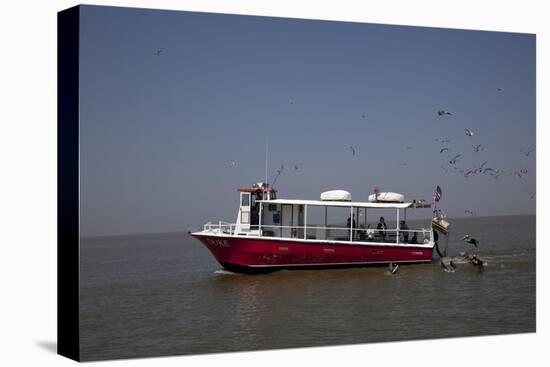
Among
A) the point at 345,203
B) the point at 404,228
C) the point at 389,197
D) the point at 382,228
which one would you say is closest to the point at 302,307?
the point at 345,203

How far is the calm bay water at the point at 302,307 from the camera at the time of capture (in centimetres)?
1673

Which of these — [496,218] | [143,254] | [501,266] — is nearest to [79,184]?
[496,218]

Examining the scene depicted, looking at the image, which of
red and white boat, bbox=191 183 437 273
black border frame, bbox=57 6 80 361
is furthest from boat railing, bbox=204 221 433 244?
black border frame, bbox=57 6 80 361

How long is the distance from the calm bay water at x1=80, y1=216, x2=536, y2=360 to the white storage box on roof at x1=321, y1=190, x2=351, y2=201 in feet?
5.87

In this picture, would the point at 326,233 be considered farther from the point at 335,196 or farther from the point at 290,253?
the point at 335,196

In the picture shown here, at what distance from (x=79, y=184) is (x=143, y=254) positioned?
21.6 metres

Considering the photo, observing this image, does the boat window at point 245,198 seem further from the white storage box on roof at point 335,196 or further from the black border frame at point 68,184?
the black border frame at point 68,184

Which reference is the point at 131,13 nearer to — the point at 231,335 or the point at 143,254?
the point at 231,335

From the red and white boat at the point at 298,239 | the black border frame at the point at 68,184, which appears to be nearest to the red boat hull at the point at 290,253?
the red and white boat at the point at 298,239

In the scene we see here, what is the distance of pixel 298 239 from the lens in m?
23.7

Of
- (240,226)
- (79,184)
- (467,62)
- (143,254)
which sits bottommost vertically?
(143,254)

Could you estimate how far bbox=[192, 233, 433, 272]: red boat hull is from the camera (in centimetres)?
2369

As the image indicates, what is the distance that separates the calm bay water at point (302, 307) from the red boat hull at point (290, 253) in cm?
26

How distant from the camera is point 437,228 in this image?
23.9m
